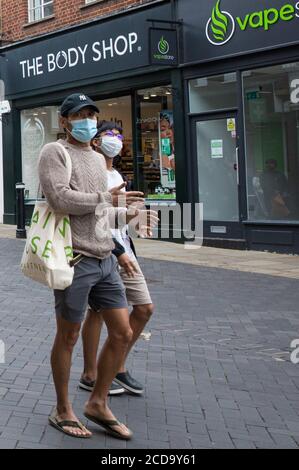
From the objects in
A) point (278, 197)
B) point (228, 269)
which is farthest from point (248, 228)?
point (228, 269)

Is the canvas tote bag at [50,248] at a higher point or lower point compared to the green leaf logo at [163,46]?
lower

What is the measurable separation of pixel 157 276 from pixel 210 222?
3.68 meters

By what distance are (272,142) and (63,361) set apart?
9.49 m

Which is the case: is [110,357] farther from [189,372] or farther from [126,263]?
[189,372]

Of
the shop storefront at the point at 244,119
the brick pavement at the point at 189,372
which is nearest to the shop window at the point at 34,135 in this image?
the shop storefront at the point at 244,119

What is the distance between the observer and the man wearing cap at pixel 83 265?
4.03 meters

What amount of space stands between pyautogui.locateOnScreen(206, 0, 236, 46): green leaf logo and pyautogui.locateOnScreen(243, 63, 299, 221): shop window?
0.80 m

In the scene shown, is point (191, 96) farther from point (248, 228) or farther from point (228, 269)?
point (228, 269)

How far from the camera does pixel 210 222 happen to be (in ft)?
45.3

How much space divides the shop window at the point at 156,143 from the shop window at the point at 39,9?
12.8 feet

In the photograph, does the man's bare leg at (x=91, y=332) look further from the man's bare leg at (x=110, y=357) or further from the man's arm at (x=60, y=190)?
the man's arm at (x=60, y=190)

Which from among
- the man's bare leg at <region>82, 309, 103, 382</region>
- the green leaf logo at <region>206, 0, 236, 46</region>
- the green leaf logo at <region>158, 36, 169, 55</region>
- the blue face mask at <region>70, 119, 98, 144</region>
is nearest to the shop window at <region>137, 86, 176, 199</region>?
the green leaf logo at <region>158, 36, 169, 55</region>

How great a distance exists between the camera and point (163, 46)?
13.6 meters

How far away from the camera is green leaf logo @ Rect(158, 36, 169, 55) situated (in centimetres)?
1355
